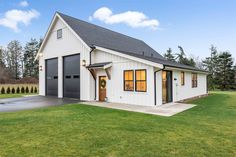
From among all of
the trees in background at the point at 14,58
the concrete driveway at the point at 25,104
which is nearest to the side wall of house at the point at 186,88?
the concrete driveway at the point at 25,104

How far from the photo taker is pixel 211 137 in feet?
16.4

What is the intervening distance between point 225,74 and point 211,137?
114 ft

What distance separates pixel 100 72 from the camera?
529 inches

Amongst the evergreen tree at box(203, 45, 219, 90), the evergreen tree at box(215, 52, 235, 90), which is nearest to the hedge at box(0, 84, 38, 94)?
the evergreen tree at box(203, 45, 219, 90)

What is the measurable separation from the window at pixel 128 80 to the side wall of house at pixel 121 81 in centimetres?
20

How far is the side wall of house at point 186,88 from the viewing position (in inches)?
517

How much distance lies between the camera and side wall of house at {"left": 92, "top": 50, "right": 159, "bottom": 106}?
10.8 meters

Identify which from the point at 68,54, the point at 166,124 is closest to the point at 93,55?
the point at 68,54

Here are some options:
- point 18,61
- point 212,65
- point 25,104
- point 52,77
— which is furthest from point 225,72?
point 18,61

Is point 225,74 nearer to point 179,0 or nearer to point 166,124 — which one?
point 179,0

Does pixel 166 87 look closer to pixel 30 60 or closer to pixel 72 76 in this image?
pixel 72 76

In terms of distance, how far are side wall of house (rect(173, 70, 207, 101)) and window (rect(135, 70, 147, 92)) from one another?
308 cm

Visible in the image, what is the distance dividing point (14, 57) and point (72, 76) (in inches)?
→ 1550

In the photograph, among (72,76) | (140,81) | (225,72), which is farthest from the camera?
(225,72)
